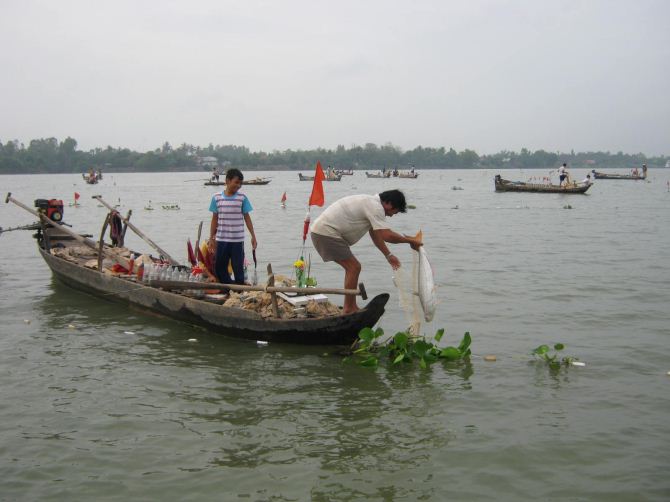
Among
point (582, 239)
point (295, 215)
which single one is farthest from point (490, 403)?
point (295, 215)

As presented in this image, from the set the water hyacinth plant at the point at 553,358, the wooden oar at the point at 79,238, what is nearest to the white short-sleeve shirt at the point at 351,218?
the water hyacinth plant at the point at 553,358

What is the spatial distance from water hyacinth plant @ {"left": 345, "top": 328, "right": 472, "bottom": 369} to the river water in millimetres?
124

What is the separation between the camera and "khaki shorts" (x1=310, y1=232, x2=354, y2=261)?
21.1ft

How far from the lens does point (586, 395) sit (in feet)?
18.5

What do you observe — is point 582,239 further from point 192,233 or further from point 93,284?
point 93,284

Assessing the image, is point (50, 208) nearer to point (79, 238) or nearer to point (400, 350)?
point (79, 238)

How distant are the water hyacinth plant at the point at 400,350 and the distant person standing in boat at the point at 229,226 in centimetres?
200

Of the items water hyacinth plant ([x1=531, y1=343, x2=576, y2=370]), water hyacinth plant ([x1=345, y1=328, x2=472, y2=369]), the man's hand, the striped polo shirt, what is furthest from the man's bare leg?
water hyacinth plant ([x1=531, y1=343, x2=576, y2=370])

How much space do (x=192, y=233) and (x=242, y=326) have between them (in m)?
13.9

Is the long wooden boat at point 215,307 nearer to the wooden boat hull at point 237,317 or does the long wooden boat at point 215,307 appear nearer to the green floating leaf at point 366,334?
the wooden boat hull at point 237,317

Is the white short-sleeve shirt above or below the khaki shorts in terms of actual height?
above

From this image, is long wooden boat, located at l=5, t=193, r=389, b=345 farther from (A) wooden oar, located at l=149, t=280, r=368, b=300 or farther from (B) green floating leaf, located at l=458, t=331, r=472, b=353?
(B) green floating leaf, located at l=458, t=331, r=472, b=353

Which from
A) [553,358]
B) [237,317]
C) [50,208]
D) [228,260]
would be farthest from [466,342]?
[50,208]

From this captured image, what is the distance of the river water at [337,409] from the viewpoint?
4.14 m
